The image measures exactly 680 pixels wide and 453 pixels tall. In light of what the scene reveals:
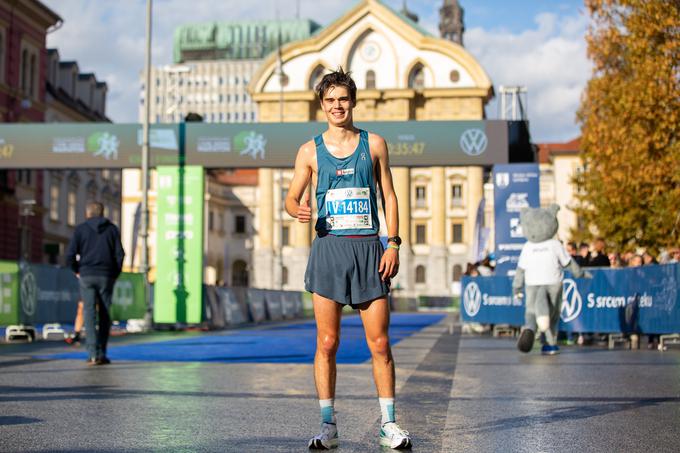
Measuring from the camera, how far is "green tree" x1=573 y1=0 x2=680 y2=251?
2689 centimetres

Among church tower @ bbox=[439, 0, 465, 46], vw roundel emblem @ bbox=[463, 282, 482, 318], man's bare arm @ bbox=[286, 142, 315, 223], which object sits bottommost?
vw roundel emblem @ bbox=[463, 282, 482, 318]

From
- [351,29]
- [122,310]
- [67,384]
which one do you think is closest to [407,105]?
[351,29]

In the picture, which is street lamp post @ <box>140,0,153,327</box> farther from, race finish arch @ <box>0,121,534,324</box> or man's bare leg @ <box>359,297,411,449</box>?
man's bare leg @ <box>359,297,411,449</box>

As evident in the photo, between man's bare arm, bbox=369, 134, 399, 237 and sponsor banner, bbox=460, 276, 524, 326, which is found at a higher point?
man's bare arm, bbox=369, 134, 399, 237

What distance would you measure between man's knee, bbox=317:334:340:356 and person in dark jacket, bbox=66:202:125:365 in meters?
7.20

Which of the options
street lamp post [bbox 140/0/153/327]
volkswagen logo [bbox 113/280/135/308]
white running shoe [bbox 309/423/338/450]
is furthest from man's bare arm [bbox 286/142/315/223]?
street lamp post [bbox 140/0/153/327]

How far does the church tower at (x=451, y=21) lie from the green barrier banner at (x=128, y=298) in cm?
11372

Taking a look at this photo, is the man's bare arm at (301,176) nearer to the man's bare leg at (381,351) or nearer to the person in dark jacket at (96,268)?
the man's bare leg at (381,351)

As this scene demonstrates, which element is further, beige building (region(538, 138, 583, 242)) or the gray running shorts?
beige building (region(538, 138, 583, 242))

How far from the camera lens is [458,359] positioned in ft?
46.5

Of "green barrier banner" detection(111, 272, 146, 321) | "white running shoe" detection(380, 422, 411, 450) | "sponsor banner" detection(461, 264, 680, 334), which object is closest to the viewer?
"white running shoe" detection(380, 422, 411, 450)

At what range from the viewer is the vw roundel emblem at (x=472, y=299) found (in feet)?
79.5

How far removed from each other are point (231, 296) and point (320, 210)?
83.6ft

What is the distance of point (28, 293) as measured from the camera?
19844 mm
